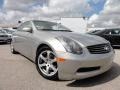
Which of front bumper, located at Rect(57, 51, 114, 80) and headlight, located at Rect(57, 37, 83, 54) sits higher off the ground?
headlight, located at Rect(57, 37, 83, 54)

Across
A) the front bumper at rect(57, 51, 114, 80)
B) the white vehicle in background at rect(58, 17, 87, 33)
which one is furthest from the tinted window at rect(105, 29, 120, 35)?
the white vehicle in background at rect(58, 17, 87, 33)

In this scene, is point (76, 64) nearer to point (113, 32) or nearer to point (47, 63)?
point (47, 63)

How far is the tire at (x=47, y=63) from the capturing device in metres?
3.82

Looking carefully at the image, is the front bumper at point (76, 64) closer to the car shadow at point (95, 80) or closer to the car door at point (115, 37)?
the car shadow at point (95, 80)

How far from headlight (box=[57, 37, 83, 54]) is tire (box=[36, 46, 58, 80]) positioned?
39cm

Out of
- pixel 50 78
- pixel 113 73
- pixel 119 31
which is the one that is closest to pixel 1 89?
pixel 50 78

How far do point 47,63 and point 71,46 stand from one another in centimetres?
82

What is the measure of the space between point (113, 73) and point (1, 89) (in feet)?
8.90

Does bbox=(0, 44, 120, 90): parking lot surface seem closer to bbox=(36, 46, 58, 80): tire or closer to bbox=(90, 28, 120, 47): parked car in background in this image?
bbox=(36, 46, 58, 80): tire

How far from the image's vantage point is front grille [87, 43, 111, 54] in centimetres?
366

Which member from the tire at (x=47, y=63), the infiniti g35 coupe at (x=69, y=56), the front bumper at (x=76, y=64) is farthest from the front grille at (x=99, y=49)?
the tire at (x=47, y=63)

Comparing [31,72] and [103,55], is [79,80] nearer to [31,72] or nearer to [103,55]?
[103,55]

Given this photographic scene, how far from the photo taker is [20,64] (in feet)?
17.5

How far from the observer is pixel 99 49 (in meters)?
3.81
